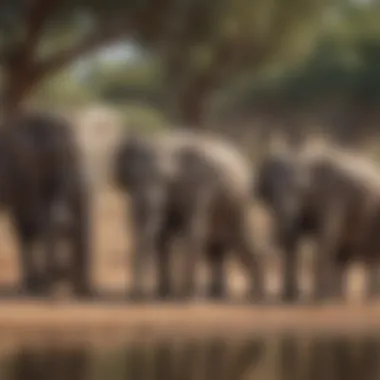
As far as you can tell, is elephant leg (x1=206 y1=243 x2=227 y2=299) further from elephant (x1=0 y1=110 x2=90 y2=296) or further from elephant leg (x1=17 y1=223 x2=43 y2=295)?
elephant leg (x1=17 y1=223 x2=43 y2=295)

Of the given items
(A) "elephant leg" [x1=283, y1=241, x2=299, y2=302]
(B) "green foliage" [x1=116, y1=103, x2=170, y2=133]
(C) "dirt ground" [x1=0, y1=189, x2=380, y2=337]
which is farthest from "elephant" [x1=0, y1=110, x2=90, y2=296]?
(A) "elephant leg" [x1=283, y1=241, x2=299, y2=302]

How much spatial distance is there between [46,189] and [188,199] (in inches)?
15.6

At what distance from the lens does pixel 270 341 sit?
2.57m

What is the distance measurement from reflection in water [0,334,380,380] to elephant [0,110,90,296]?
0.86 metres

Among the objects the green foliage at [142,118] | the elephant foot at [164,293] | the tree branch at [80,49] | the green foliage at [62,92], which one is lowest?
the elephant foot at [164,293]

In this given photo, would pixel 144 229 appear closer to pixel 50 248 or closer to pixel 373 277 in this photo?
pixel 50 248

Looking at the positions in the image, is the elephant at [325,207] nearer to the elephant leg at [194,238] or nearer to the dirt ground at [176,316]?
the dirt ground at [176,316]

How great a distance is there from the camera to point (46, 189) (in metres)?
3.37

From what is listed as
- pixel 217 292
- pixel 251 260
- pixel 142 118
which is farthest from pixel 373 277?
pixel 142 118

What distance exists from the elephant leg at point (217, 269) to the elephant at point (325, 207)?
0.17 metres

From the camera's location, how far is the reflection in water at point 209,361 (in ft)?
7.13

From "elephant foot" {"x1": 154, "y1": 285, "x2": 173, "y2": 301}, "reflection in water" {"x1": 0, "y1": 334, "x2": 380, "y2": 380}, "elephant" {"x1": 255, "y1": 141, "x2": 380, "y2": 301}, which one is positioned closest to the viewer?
"reflection in water" {"x1": 0, "y1": 334, "x2": 380, "y2": 380}

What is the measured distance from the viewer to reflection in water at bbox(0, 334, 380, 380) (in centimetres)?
217

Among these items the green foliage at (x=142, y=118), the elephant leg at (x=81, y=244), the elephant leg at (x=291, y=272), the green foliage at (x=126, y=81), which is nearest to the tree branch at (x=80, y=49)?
the green foliage at (x=126, y=81)
